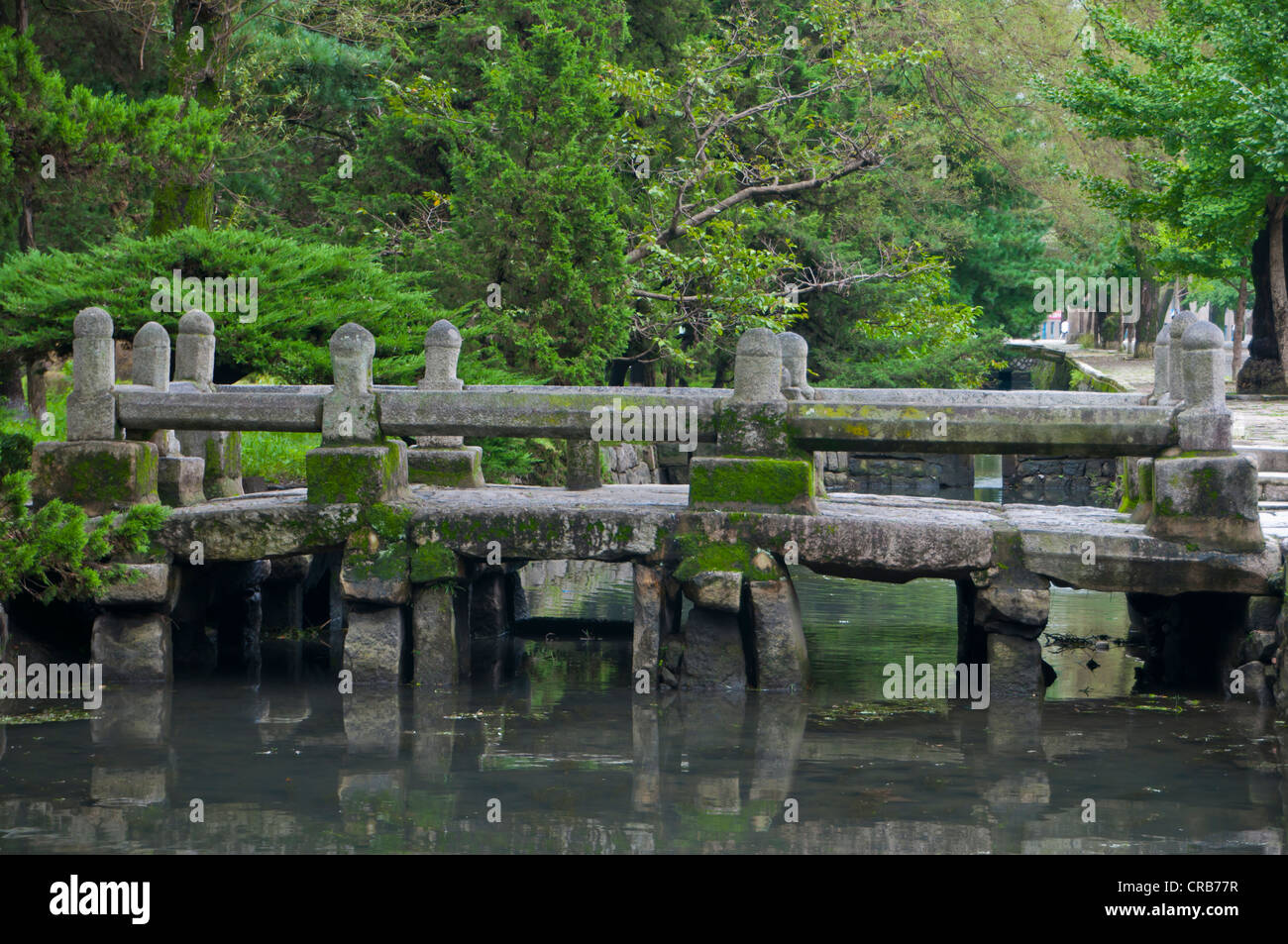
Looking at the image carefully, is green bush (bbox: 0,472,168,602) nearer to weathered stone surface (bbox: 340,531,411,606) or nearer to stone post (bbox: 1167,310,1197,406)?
weathered stone surface (bbox: 340,531,411,606)

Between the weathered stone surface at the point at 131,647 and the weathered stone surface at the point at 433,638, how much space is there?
205 centimetres

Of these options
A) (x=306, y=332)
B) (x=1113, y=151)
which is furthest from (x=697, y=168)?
(x=1113, y=151)

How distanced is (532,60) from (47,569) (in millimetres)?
12275

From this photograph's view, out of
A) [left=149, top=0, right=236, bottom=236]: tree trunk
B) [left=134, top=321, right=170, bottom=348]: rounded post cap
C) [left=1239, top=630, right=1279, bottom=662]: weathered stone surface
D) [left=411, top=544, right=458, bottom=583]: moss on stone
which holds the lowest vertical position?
[left=1239, top=630, right=1279, bottom=662]: weathered stone surface

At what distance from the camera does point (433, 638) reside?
1216 cm

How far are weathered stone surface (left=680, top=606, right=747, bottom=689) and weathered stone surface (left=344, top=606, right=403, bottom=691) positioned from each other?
239cm

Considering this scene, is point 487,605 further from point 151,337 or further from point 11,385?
point 11,385

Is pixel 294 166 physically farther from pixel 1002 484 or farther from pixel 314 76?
pixel 1002 484

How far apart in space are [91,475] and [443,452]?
318 centimetres

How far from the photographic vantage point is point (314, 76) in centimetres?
2675

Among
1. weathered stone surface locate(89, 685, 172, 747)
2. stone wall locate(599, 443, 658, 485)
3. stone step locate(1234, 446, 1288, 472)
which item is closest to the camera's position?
weathered stone surface locate(89, 685, 172, 747)

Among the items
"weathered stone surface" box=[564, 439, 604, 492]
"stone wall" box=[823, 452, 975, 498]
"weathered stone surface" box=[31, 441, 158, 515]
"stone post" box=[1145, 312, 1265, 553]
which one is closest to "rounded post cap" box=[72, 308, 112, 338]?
"weathered stone surface" box=[31, 441, 158, 515]

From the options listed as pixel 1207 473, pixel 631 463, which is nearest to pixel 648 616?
pixel 1207 473

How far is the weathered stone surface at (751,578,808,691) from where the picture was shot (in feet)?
38.4
